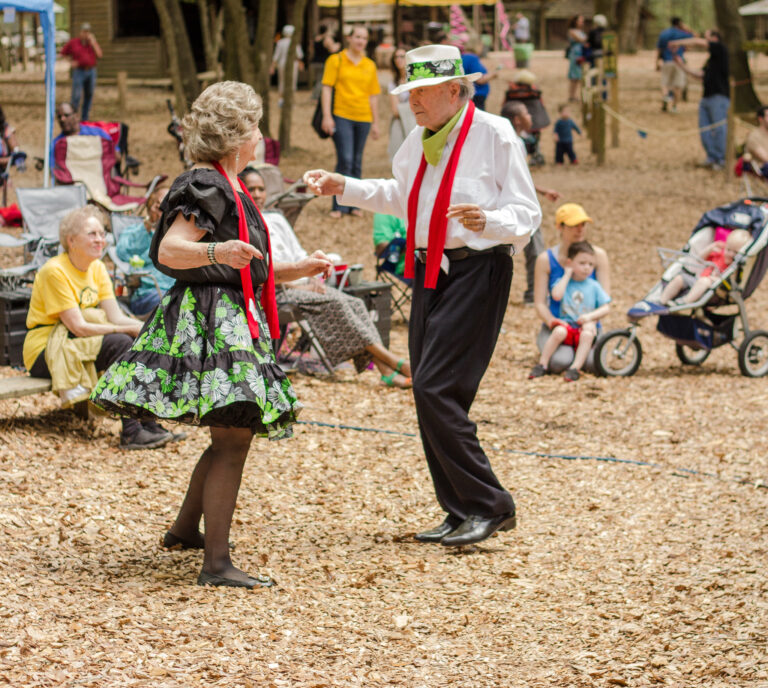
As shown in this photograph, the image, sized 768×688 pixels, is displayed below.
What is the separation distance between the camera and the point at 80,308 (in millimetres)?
5707

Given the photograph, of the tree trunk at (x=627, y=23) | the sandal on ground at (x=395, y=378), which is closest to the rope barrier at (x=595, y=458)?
the sandal on ground at (x=395, y=378)

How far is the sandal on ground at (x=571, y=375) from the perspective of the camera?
7512mm

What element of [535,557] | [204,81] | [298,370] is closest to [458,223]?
[535,557]

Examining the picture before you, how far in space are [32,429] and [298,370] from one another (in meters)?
2.11

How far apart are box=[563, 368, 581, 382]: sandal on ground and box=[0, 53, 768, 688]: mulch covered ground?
7cm

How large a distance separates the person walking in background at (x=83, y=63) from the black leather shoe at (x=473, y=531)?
54.5 feet

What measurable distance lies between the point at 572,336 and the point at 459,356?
11.4 ft

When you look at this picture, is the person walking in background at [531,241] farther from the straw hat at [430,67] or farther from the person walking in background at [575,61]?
the person walking in background at [575,61]

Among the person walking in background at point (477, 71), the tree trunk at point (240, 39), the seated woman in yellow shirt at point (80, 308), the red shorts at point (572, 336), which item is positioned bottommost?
the red shorts at point (572, 336)

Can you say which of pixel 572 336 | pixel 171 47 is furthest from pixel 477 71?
pixel 171 47

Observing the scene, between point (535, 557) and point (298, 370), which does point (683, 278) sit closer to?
point (298, 370)

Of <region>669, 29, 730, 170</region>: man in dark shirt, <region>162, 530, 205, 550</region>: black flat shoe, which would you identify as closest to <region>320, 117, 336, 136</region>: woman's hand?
<region>669, 29, 730, 170</region>: man in dark shirt

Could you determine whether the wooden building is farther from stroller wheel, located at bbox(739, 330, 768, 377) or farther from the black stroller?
stroller wheel, located at bbox(739, 330, 768, 377)

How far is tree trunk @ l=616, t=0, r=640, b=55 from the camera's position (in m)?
33.2
